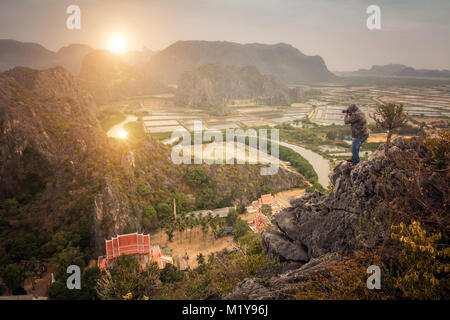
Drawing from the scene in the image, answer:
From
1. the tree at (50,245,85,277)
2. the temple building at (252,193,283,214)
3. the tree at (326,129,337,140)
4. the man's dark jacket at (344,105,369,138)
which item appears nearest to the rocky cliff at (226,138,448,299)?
the man's dark jacket at (344,105,369,138)

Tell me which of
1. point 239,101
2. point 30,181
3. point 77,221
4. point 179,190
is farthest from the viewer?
point 239,101

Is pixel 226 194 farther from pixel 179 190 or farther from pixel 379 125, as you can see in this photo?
pixel 379 125

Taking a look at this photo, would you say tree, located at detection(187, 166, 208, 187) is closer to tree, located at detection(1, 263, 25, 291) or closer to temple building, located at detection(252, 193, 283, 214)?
temple building, located at detection(252, 193, 283, 214)

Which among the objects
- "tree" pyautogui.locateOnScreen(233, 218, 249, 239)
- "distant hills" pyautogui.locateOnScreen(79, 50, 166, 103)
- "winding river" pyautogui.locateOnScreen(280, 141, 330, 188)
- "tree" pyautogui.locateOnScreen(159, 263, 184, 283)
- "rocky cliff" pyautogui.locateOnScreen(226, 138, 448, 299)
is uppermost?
"distant hills" pyautogui.locateOnScreen(79, 50, 166, 103)

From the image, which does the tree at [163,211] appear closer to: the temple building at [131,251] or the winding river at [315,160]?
the temple building at [131,251]

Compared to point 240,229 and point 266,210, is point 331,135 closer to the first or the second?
point 266,210

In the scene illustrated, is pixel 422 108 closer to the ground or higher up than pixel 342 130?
higher up

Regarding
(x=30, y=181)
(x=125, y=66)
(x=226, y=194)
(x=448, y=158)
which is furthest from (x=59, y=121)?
(x=125, y=66)
